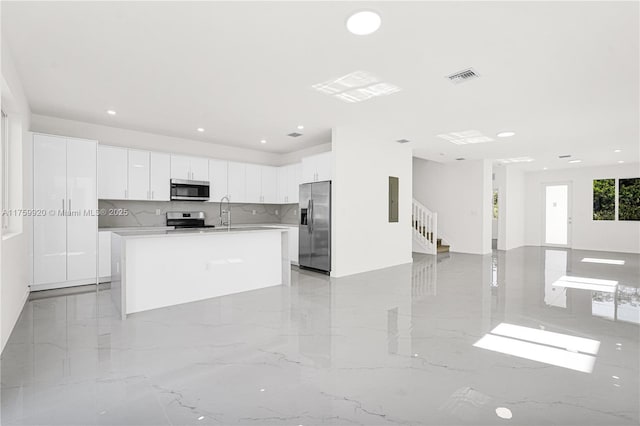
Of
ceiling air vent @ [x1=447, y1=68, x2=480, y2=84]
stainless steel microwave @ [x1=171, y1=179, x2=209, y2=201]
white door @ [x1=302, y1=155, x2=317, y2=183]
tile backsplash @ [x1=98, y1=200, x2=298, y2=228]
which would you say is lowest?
tile backsplash @ [x1=98, y1=200, x2=298, y2=228]

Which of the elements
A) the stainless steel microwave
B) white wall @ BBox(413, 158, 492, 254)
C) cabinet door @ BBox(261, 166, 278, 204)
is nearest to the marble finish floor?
the stainless steel microwave

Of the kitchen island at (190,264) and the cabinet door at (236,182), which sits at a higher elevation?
the cabinet door at (236,182)

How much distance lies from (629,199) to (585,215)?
3.60 ft

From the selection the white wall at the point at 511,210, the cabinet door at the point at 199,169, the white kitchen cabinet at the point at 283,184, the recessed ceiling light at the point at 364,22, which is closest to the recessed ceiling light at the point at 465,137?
the white kitchen cabinet at the point at 283,184

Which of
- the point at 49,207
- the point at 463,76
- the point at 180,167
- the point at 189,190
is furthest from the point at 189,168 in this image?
the point at 463,76

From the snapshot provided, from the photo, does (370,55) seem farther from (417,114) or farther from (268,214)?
(268,214)

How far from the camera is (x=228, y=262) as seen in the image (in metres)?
4.31

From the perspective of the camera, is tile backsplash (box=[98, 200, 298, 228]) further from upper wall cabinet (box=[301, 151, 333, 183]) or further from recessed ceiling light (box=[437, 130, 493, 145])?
recessed ceiling light (box=[437, 130, 493, 145])

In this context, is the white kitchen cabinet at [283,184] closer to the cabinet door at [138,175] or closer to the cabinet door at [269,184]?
the cabinet door at [269,184]

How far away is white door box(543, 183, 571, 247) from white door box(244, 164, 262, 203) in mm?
9757

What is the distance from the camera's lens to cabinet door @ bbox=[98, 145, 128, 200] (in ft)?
17.4

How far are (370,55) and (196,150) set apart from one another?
4799mm

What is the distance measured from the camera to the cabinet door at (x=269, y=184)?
738 cm

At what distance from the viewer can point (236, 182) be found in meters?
6.93
